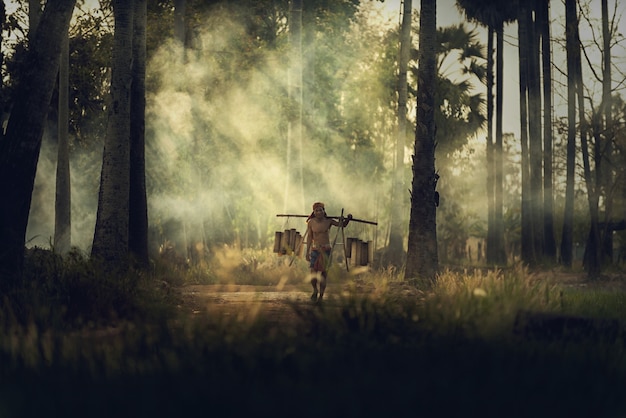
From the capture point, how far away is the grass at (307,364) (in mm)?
7023

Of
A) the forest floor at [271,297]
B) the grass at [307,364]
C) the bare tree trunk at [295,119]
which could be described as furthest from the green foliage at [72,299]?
the bare tree trunk at [295,119]

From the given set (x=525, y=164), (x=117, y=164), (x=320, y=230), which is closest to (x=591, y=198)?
(x=525, y=164)

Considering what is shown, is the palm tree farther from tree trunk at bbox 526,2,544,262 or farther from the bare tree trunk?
the bare tree trunk

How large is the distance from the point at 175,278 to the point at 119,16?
6.34 metres

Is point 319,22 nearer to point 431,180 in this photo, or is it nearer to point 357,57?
point 357,57

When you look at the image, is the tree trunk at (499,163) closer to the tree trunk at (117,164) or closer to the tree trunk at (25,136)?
the tree trunk at (117,164)

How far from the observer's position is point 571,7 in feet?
94.7

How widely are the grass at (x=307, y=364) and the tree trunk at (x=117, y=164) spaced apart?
5.39m

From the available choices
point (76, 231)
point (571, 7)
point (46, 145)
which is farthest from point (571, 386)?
point (76, 231)

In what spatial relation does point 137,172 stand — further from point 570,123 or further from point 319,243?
point 570,123

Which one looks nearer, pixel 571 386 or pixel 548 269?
pixel 571 386

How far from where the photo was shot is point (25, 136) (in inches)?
491

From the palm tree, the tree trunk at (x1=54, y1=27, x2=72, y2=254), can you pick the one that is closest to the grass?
the tree trunk at (x1=54, y1=27, x2=72, y2=254)

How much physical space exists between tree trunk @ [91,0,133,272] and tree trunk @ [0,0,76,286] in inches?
182
